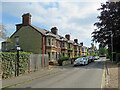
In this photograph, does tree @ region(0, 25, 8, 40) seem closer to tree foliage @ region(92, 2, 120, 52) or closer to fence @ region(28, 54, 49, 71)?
fence @ region(28, 54, 49, 71)

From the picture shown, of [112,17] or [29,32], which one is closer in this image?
[29,32]

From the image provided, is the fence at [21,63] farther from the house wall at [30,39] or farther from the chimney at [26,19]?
the chimney at [26,19]

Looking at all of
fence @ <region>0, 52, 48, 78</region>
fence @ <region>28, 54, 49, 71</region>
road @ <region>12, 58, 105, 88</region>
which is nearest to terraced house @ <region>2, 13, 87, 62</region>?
fence @ <region>28, 54, 49, 71</region>

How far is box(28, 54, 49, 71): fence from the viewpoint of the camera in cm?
1307

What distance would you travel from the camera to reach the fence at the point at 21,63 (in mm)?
9327

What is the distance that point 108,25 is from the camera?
25.6m

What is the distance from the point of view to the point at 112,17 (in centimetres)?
2600

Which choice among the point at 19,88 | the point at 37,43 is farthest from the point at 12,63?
the point at 37,43

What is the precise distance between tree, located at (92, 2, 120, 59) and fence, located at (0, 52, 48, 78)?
1771cm

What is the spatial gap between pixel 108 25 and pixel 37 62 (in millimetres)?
19566

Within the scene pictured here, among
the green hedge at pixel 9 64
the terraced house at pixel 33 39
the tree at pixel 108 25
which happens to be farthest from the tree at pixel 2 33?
the tree at pixel 108 25

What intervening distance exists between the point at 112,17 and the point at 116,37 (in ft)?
16.9

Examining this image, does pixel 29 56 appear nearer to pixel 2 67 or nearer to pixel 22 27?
pixel 2 67

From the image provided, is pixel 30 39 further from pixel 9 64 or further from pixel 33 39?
pixel 9 64
